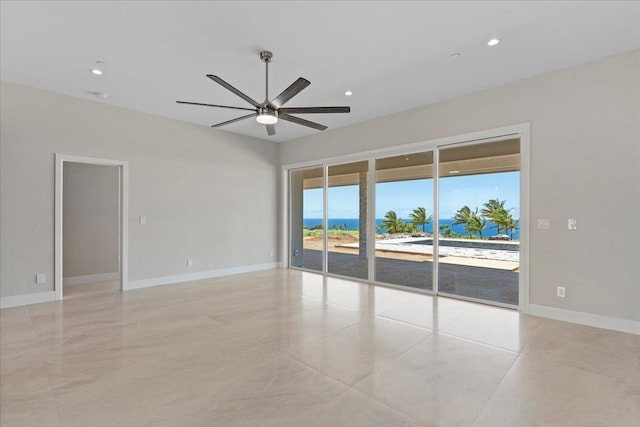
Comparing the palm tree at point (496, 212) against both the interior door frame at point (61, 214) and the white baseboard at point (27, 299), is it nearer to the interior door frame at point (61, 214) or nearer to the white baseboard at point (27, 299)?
the interior door frame at point (61, 214)

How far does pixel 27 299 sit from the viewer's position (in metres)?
4.47

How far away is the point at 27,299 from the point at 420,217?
20.4 ft

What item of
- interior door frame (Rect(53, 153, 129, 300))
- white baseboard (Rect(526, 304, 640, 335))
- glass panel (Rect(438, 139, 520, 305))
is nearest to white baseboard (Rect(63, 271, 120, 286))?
interior door frame (Rect(53, 153, 129, 300))

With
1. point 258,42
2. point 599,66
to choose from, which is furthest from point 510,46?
point 258,42

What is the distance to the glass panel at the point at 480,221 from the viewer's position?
4.38 metres

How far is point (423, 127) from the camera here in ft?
16.8

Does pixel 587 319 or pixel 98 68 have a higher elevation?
pixel 98 68

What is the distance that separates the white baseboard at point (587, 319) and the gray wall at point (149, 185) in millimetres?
5414

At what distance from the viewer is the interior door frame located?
4695mm

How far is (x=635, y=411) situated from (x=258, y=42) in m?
4.36

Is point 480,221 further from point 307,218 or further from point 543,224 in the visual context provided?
point 307,218

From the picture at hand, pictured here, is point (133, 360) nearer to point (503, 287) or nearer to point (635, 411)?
point (635, 411)

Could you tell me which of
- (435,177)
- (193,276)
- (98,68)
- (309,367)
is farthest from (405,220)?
(98,68)

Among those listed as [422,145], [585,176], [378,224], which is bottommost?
[378,224]
